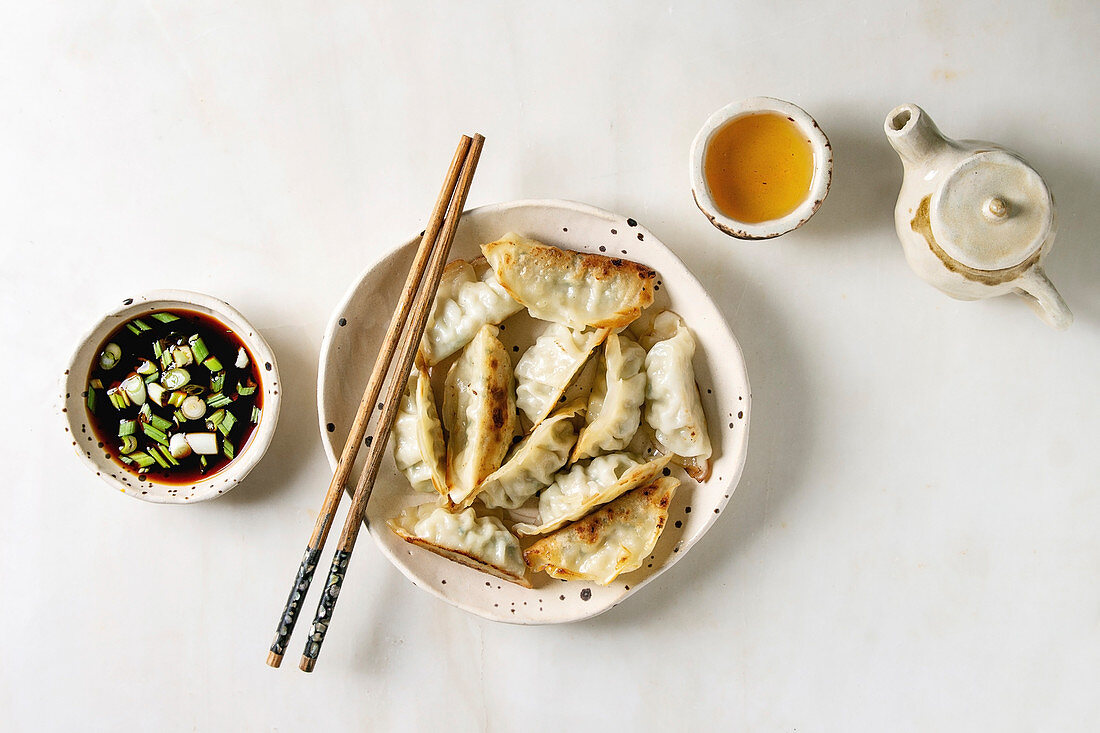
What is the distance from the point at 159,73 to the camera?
2.42 metres

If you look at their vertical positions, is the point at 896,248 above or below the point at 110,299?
below

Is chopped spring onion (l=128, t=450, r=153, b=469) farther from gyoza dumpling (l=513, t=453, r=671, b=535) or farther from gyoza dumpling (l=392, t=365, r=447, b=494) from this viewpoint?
gyoza dumpling (l=513, t=453, r=671, b=535)

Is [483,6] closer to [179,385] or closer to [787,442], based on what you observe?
[179,385]

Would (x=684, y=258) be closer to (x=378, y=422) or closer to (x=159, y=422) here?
(x=378, y=422)

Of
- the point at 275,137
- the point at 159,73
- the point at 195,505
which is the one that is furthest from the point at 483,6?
the point at 195,505

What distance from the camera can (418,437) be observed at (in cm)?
214

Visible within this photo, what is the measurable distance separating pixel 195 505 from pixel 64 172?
3.60ft

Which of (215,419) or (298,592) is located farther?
(215,419)

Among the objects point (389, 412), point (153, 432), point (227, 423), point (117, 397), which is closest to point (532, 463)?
point (389, 412)

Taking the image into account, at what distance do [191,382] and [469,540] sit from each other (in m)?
0.91

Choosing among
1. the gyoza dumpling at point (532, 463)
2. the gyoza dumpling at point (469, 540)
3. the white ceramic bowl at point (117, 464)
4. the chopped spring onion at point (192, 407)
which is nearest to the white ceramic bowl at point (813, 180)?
the gyoza dumpling at point (532, 463)

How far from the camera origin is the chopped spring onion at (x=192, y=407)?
7.35 feet

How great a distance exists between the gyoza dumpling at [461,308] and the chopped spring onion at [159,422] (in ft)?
2.49

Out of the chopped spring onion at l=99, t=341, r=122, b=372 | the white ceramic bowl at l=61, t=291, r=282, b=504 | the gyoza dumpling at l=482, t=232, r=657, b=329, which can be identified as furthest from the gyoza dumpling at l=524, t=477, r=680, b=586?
the chopped spring onion at l=99, t=341, r=122, b=372
